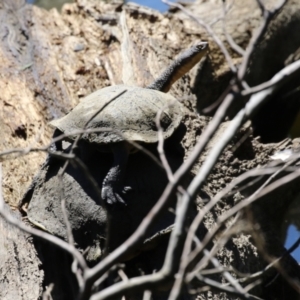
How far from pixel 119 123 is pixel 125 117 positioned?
4cm

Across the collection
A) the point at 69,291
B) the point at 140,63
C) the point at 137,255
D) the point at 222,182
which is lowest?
the point at 69,291

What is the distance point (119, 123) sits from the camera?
2.88 metres

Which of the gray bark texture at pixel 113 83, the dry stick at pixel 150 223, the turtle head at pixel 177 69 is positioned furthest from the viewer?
the turtle head at pixel 177 69

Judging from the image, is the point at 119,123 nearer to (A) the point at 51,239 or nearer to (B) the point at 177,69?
(B) the point at 177,69

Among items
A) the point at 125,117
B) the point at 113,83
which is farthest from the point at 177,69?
the point at 125,117

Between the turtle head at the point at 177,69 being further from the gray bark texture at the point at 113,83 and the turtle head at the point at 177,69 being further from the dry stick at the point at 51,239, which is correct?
the dry stick at the point at 51,239

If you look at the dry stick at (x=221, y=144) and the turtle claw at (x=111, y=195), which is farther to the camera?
the turtle claw at (x=111, y=195)

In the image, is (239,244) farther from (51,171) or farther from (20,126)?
(20,126)

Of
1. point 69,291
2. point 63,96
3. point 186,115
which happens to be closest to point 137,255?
point 69,291

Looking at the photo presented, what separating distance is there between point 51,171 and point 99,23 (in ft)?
6.42

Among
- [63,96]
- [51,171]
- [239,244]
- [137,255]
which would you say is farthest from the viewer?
[63,96]

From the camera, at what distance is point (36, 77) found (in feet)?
14.4

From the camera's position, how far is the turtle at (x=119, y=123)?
2.84 metres

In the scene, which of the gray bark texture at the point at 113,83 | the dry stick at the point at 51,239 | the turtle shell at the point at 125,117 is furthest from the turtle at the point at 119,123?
the dry stick at the point at 51,239
